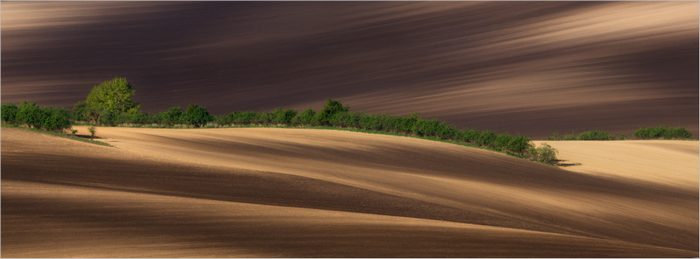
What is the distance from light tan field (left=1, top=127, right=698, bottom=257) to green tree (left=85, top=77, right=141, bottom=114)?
36410 mm

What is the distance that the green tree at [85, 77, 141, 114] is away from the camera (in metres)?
55.5

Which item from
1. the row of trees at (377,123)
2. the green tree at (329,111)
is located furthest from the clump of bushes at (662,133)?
the green tree at (329,111)

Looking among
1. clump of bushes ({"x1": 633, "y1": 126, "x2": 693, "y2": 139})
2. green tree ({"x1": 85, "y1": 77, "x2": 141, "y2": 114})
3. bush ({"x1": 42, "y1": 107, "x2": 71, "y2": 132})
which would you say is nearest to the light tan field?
bush ({"x1": 42, "y1": 107, "x2": 71, "y2": 132})

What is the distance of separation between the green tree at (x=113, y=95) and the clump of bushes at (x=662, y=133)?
57107 mm

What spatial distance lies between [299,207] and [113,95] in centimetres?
5002

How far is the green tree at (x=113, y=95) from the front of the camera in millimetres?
55531

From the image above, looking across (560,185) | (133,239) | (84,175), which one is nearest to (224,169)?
(84,175)

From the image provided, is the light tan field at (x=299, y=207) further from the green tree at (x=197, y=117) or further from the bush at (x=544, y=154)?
the green tree at (x=197, y=117)

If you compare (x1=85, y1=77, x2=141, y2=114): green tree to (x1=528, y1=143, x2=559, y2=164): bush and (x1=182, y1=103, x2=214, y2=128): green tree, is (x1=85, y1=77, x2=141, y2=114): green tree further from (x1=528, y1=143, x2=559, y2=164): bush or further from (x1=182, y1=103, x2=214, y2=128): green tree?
(x1=528, y1=143, x2=559, y2=164): bush

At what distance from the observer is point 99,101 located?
56.0 meters

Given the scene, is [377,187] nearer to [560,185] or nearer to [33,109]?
[560,185]

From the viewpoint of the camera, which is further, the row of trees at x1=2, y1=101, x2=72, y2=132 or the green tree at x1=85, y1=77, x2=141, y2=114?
the green tree at x1=85, y1=77, x2=141, y2=114

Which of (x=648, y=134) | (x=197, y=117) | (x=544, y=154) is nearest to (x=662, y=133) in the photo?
(x=648, y=134)

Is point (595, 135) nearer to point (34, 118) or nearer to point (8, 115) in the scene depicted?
point (34, 118)
